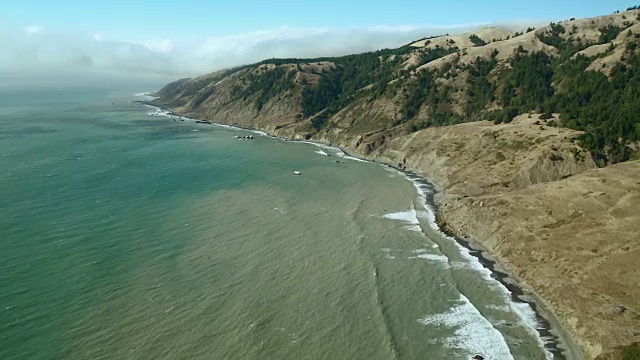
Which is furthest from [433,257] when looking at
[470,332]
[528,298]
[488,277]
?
[470,332]

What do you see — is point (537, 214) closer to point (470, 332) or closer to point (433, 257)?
point (433, 257)

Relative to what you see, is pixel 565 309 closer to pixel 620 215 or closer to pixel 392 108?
pixel 620 215

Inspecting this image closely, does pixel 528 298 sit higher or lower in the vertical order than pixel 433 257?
lower

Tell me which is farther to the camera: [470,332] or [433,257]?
[433,257]

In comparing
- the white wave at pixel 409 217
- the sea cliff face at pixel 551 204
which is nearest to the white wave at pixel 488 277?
the white wave at pixel 409 217

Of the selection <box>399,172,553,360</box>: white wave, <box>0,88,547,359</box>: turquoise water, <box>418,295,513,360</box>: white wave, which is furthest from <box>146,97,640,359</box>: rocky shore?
<box>418,295,513,360</box>: white wave

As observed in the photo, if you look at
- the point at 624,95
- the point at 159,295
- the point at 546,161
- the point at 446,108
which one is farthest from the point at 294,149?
the point at 159,295

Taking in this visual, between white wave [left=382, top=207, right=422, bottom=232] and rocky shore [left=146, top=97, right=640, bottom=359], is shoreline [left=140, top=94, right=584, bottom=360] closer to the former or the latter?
rocky shore [left=146, top=97, right=640, bottom=359]

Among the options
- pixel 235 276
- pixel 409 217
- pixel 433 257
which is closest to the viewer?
pixel 235 276
